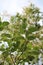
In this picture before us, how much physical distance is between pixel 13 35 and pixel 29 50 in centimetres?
21

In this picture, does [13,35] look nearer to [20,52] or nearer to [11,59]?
[20,52]

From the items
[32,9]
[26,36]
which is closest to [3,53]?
[26,36]

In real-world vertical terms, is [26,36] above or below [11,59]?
above

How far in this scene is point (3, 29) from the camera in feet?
5.52

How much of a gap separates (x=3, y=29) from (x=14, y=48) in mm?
208

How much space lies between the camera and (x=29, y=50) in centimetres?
168

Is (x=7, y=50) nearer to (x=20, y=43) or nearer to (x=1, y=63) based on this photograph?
(x=20, y=43)

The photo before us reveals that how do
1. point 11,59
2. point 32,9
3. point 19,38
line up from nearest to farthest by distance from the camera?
point 19,38
point 11,59
point 32,9

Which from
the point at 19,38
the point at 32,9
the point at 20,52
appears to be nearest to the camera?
the point at 19,38

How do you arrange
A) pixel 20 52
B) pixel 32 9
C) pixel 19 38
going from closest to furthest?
pixel 19 38 → pixel 20 52 → pixel 32 9

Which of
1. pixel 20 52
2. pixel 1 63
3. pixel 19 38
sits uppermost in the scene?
pixel 19 38

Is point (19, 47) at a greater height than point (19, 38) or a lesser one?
lesser

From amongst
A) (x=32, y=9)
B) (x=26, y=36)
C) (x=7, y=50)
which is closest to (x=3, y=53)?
(x=7, y=50)

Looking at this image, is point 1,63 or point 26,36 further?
point 1,63
